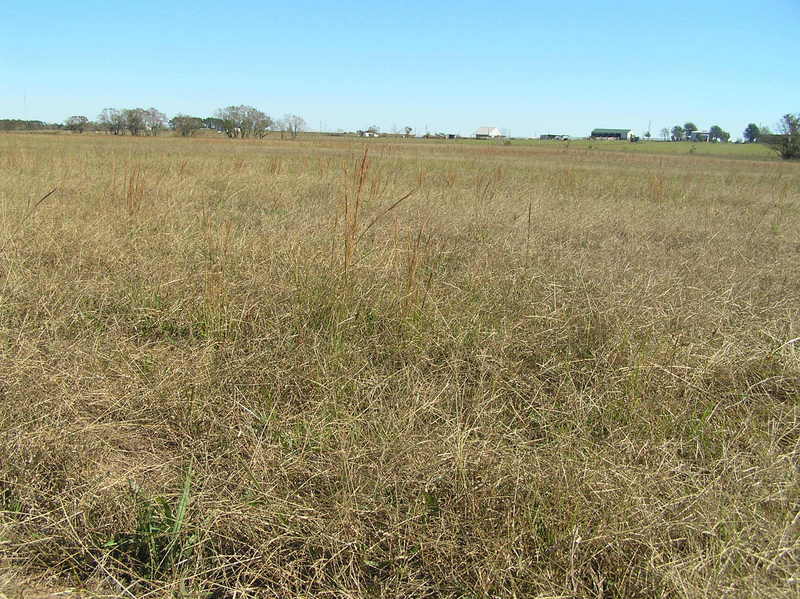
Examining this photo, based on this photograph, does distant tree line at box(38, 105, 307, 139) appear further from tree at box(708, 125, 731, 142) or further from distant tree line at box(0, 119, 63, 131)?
tree at box(708, 125, 731, 142)

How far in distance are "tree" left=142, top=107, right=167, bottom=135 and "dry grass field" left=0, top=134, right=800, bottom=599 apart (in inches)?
2917

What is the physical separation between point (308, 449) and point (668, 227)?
5.37 meters

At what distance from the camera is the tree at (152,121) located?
66.9 m

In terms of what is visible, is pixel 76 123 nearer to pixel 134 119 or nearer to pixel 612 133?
pixel 134 119

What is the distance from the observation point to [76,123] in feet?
222

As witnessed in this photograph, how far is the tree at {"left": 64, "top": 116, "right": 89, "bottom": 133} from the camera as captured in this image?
67.0 m

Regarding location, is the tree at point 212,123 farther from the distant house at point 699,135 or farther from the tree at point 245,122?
the distant house at point 699,135

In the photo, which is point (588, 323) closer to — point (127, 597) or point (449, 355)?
point (449, 355)

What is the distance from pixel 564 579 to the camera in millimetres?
1246

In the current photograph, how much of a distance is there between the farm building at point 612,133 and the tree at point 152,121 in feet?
310

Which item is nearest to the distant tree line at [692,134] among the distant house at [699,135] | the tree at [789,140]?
the distant house at [699,135]

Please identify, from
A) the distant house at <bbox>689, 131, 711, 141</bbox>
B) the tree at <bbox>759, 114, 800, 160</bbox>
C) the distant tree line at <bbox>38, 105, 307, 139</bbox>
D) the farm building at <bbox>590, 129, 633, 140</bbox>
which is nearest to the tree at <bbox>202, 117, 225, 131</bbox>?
the distant tree line at <bbox>38, 105, 307, 139</bbox>

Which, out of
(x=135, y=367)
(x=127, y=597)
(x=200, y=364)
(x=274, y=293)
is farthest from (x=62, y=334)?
(x=127, y=597)

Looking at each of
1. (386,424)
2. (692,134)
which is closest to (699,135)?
(692,134)
